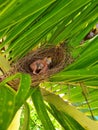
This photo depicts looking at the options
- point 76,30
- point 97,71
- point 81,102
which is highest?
point 76,30

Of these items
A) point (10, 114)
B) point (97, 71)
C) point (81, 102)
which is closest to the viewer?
point (10, 114)

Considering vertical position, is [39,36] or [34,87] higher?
[39,36]

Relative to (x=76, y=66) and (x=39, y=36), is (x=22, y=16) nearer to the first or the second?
(x=39, y=36)

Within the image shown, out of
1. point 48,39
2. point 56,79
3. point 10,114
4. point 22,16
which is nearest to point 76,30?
point 48,39

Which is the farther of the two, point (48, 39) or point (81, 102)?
point (81, 102)
